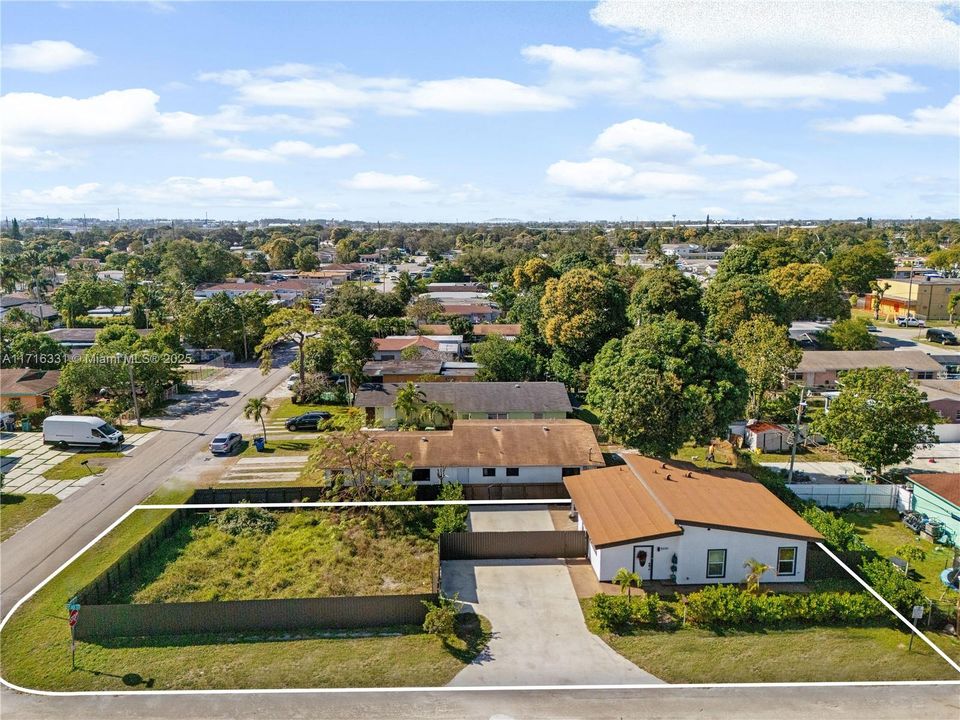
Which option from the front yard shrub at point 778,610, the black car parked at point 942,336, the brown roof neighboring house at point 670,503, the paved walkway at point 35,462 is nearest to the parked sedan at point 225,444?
the paved walkway at point 35,462

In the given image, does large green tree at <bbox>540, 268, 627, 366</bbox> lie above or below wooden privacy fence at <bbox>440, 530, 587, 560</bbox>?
above

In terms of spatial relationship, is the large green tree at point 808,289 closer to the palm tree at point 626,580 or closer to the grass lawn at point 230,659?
the palm tree at point 626,580

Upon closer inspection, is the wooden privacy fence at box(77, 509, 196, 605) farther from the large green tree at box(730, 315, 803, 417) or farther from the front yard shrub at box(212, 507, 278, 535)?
the large green tree at box(730, 315, 803, 417)

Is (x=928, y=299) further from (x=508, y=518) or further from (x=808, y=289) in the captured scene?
(x=508, y=518)

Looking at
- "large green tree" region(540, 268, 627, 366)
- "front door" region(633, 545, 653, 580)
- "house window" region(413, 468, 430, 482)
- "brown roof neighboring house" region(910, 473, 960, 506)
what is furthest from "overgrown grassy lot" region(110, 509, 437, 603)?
"large green tree" region(540, 268, 627, 366)

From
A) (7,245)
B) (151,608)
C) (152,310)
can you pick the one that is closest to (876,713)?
(151,608)

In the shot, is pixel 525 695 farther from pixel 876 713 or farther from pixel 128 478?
pixel 128 478
